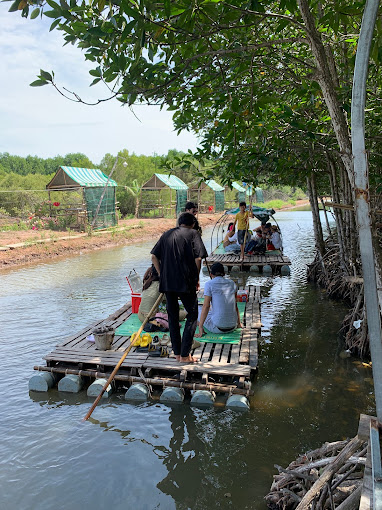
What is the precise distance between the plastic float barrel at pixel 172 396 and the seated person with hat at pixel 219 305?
1.18 meters

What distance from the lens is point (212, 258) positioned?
12.5 m

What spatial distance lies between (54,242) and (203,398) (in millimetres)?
12340

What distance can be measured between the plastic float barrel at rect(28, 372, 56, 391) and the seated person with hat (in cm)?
190

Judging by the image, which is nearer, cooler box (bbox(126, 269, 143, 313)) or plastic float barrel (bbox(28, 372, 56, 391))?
plastic float barrel (bbox(28, 372, 56, 391))

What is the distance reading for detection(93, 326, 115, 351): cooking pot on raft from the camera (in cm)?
530

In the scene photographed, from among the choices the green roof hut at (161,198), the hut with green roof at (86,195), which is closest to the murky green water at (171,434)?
the hut with green roof at (86,195)

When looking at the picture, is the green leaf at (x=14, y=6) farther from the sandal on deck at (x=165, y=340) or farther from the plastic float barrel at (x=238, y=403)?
the sandal on deck at (x=165, y=340)

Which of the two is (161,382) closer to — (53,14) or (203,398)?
(203,398)

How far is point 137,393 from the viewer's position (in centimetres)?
475

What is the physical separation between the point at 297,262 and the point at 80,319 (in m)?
7.89

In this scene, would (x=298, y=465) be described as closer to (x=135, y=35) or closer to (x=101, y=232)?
(x=135, y=35)

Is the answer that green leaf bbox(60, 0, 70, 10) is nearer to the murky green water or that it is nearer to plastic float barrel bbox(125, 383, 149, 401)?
the murky green water

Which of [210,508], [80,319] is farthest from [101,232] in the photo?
[210,508]

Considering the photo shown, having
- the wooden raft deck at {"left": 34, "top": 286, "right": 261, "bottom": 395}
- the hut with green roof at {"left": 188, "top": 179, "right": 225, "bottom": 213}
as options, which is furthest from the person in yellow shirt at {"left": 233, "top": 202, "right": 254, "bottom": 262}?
the hut with green roof at {"left": 188, "top": 179, "right": 225, "bottom": 213}
